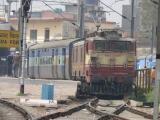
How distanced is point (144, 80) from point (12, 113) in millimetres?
15190

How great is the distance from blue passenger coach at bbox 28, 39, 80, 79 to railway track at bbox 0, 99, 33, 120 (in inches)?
489

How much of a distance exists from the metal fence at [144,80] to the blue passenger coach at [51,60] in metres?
4.48

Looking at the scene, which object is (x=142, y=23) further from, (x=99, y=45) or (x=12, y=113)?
(x=12, y=113)

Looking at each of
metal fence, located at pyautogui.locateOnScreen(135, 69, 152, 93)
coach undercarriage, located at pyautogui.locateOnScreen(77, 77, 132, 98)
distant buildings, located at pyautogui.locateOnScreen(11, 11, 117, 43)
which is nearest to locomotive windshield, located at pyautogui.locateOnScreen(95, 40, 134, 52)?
coach undercarriage, located at pyautogui.locateOnScreen(77, 77, 132, 98)

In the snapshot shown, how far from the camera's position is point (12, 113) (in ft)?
70.2

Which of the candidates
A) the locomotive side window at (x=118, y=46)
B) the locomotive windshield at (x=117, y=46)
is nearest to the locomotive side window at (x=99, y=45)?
the locomotive windshield at (x=117, y=46)

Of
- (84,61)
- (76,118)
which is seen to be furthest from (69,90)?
(76,118)

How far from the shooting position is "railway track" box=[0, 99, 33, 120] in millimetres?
19266

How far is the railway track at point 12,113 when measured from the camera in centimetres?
1927

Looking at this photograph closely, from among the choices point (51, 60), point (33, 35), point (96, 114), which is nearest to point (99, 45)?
point (96, 114)

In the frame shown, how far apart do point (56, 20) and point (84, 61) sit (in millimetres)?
68600

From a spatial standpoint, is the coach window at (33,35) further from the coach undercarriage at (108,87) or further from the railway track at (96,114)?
the railway track at (96,114)

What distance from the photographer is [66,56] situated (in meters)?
38.5

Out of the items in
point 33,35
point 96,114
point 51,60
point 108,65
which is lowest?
point 96,114
